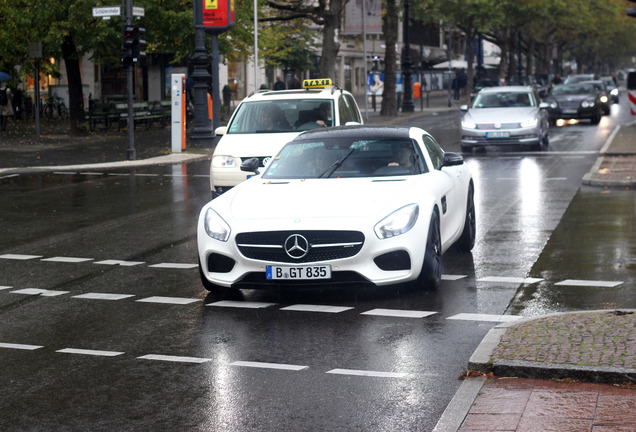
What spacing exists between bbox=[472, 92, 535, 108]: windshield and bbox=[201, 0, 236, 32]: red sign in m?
7.67

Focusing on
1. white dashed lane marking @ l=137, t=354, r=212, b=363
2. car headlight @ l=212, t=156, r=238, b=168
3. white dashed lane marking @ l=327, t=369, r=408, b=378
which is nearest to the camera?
white dashed lane marking @ l=327, t=369, r=408, b=378

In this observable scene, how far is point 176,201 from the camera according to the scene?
17656 mm

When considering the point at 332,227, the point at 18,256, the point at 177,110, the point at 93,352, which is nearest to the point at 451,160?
the point at 332,227

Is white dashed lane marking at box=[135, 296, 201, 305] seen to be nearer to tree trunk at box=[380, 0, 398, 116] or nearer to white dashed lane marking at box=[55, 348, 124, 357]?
white dashed lane marking at box=[55, 348, 124, 357]

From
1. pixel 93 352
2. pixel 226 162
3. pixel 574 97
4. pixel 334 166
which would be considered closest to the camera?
pixel 93 352

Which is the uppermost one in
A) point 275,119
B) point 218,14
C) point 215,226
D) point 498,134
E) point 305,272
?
point 218,14

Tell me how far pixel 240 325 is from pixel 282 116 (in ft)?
31.0

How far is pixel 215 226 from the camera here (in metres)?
Answer: 9.23

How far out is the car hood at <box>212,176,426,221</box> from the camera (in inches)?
356

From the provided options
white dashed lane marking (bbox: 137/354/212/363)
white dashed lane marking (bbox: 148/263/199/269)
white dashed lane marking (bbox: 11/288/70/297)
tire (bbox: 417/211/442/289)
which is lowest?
white dashed lane marking (bbox: 148/263/199/269)

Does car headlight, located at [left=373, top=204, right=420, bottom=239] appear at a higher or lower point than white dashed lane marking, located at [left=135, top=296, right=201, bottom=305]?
higher

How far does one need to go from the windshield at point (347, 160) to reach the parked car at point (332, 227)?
0.01m

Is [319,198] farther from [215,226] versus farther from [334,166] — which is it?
[334,166]

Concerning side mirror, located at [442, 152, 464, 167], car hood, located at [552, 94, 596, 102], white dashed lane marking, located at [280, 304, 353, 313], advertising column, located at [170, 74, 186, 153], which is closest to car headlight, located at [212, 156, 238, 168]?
side mirror, located at [442, 152, 464, 167]
